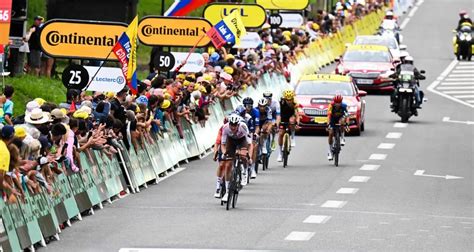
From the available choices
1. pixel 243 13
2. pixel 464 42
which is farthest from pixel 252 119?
pixel 464 42

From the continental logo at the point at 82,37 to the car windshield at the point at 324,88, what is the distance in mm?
13083

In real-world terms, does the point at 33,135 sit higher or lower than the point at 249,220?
higher

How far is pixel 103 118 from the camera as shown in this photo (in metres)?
25.7

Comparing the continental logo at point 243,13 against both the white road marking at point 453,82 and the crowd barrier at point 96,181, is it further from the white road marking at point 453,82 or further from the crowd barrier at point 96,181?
the white road marking at point 453,82

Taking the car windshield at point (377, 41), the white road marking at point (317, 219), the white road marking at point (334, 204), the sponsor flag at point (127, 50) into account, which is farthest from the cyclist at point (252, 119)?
the car windshield at point (377, 41)

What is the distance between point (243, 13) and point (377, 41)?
17426 mm

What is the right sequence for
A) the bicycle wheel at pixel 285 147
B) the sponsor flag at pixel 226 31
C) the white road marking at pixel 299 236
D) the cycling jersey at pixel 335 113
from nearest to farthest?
1. the white road marking at pixel 299 236
2. the bicycle wheel at pixel 285 147
3. the cycling jersey at pixel 335 113
4. the sponsor flag at pixel 226 31

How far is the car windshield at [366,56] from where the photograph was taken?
53.2 meters

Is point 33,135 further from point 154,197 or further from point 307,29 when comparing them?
point 307,29

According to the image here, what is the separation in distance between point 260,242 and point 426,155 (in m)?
15.5

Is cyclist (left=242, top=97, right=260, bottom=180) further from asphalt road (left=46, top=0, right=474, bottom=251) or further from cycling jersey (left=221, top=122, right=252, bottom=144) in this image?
cycling jersey (left=221, top=122, right=252, bottom=144)

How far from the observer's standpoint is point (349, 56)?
5359 cm

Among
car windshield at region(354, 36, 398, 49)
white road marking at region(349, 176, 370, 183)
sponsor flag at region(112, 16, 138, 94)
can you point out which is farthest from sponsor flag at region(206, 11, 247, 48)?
car windshield at region(354, 36, 398, 49)

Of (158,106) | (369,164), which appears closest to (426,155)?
(369,164)
